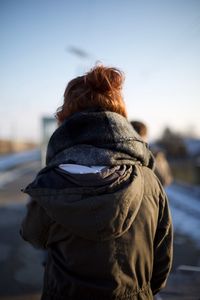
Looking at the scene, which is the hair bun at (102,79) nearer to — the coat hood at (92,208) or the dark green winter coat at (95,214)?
the dark green winter coat at (95,214)

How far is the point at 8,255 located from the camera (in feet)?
15.7

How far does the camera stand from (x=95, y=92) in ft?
5.15

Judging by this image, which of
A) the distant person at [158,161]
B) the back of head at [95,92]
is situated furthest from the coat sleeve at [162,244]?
the distant person at [158,161]

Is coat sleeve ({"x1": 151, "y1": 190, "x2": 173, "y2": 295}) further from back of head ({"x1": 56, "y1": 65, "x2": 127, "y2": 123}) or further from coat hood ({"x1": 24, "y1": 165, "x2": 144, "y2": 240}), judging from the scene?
back of head ({"x1": 56, "y1": 65, "x2": 127, "y2": 123})

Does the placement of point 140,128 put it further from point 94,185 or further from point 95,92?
point 94,185

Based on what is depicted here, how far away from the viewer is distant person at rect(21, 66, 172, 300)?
4.57 ft

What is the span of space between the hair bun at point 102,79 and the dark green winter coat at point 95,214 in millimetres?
152

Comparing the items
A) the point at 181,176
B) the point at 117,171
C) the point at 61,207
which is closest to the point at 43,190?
the point at 61,207

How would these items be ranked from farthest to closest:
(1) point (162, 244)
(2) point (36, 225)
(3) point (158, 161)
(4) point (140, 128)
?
(3) point (158, 161) < (4) point (140, 128) < (1) point (162, 244) < (2) point (36, 225)

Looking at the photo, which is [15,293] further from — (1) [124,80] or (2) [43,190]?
(1) [124,80]

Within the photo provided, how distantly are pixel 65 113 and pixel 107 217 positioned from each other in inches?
22.5

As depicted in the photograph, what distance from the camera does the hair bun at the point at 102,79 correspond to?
5.17ft

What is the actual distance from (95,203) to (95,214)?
1.9 inches

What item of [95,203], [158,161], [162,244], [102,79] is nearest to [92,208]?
[95,203]
